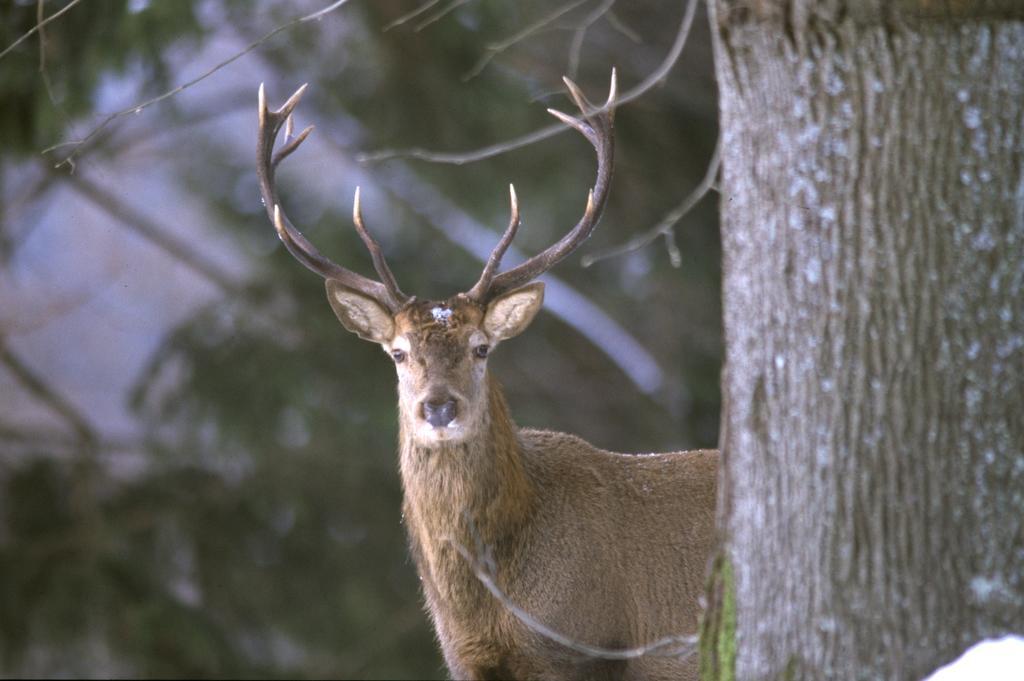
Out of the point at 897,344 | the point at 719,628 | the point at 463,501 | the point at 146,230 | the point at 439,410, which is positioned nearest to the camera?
the point at 897,344

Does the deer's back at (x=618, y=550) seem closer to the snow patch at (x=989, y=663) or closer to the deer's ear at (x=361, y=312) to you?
the deer's ear at (x=361, y=312)

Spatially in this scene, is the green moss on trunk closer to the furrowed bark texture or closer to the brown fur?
the furrowed bark texture

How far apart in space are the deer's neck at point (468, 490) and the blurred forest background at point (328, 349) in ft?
25.9

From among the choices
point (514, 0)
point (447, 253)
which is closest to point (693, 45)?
point (514, 0)

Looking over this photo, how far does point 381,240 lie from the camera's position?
621 inches

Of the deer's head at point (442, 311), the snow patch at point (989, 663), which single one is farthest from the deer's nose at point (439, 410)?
the snow patch at point (989, 663)

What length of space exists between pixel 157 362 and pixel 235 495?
5.70ft

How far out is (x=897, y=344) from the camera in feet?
12.8

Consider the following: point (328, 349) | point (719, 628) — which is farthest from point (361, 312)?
point (328, 349)

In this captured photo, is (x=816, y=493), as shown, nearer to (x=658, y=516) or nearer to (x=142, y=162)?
(x=658, y=516)

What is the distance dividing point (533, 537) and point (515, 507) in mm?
146

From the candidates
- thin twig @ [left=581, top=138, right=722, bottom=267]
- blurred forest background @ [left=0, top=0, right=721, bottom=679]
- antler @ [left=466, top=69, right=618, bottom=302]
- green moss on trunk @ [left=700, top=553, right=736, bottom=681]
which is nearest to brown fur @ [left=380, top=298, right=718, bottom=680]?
antler @ [left=466, top=69, right=618, bottom=302]

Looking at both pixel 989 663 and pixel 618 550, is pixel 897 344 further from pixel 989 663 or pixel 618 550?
pixel 618 550

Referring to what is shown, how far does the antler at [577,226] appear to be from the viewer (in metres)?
6.05
